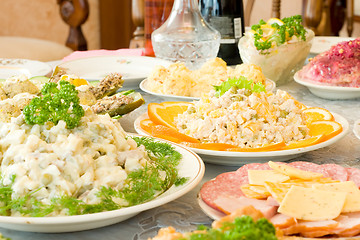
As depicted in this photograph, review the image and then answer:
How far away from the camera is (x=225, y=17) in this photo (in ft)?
8.41

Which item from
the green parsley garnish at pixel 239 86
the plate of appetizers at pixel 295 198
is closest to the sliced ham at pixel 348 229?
the plate of appetizers at pixel 295 198

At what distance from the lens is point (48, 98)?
1018 millimetres

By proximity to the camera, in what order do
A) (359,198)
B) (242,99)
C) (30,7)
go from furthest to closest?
(30,7)
(242,99)
(359,198)

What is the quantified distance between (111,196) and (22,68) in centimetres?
158

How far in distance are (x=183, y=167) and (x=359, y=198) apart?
349mm

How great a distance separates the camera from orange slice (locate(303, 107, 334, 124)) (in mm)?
1520

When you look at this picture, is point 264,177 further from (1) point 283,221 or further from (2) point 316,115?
(2) point 316,115

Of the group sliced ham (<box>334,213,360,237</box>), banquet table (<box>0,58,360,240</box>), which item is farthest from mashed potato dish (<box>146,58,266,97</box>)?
sliced ham (<box>334,213,360,237</box>)

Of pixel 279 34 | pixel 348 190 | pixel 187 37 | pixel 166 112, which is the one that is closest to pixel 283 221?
pixel 348 190

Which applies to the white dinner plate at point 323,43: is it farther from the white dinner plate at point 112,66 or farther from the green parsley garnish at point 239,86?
the green parsley garnish at point 239,86

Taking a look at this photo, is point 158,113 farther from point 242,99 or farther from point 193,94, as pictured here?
point 193,94

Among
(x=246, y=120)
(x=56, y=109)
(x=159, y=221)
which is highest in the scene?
(x=56, y=109)

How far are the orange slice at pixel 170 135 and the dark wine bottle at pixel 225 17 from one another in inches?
50.5

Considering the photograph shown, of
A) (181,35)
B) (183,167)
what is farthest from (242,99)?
(181,35)
